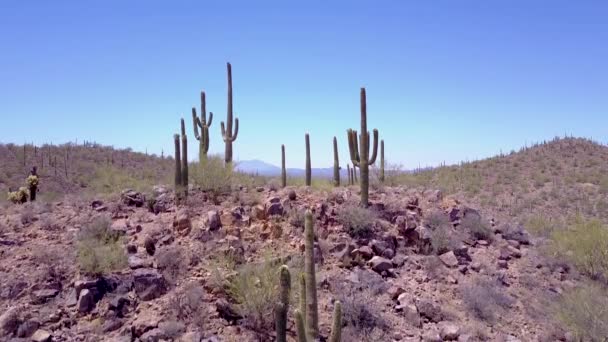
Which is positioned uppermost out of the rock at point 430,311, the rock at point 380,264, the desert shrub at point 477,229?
the desert shrub at point 477,229

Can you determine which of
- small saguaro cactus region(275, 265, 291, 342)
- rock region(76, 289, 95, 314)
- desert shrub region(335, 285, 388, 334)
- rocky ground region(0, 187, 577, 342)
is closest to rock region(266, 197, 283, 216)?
rocky ground region(0, 187, 577, 342)

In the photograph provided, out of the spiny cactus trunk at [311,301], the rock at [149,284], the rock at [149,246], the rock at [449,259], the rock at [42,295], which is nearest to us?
the spiny cactus trunk at [311,301]

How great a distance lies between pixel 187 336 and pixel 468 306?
5054 millimetres

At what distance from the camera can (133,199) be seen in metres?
11.8

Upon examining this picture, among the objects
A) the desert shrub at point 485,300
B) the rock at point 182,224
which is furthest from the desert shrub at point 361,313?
the rock at point 182,224

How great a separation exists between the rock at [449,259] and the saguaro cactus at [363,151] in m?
2.22

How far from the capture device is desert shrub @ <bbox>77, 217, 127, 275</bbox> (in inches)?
343

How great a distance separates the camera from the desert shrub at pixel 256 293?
780 cm

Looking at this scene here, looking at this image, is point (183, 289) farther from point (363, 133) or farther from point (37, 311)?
point (363, 133)

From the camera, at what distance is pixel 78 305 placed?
8031mm

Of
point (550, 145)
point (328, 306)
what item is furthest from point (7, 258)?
point (550, 145)

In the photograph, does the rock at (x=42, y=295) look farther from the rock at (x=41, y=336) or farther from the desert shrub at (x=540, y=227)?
the desert shrub at (x=540, y=227)

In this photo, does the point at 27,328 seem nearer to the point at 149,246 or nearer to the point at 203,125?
the point at 149,246

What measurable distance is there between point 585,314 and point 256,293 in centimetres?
559
